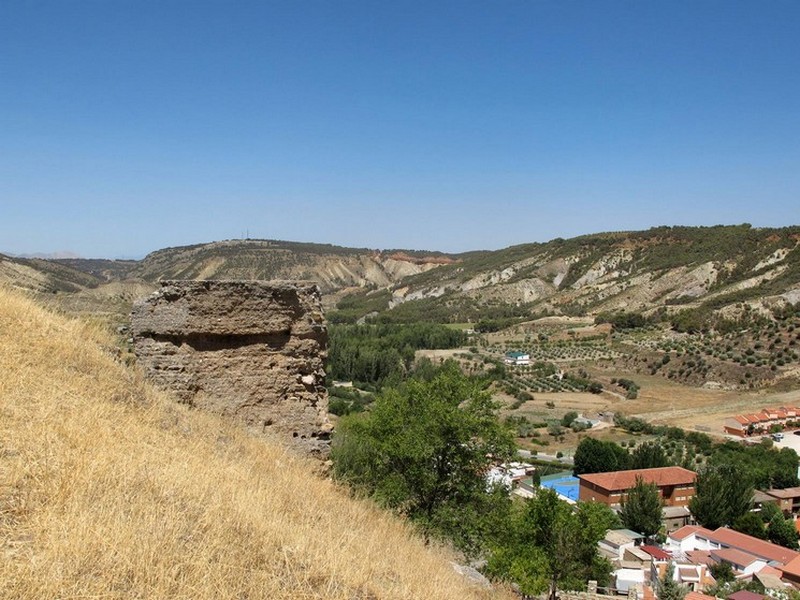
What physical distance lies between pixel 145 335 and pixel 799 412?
189ft

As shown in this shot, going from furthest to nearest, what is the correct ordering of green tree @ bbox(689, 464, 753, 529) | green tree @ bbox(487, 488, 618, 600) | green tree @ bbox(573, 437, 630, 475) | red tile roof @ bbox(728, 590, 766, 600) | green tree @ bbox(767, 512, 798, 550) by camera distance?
green tree @ bbox(573, 437, 630, 475) → green tree @ bbox(689, 464, 753, 529) → green tree @ bbox(767, 512, 798, 550) → red tile roof @ bbox(728, 590, 766, 600) → green tree @ bbox(487, 488, 618, 600)

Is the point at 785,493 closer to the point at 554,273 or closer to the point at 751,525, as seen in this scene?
the point at 751,525

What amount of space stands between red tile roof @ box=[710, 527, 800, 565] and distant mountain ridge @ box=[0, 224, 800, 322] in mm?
54545

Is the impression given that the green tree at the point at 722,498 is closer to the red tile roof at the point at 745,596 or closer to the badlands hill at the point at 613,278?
the red tile roof at the point at 745,596

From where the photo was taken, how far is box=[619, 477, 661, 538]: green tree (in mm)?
30984

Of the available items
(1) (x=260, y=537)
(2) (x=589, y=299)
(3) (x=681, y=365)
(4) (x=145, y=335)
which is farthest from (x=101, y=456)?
(2) (x=589, y=299)

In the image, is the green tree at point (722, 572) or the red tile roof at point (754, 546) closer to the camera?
the green tree at point (722, 572)

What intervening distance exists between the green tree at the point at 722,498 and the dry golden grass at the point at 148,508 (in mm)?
31949

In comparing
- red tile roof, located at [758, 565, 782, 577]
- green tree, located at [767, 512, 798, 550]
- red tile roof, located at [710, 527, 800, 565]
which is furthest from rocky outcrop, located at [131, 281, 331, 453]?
green tree, located at [767, 512, 798, 550]

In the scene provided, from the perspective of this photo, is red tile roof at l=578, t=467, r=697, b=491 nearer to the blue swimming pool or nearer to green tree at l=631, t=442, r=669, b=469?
the blue swimming pool

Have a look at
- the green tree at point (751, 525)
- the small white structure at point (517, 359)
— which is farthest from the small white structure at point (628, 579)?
the small white structure at point (517, 359)

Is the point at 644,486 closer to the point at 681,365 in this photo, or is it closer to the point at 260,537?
the point at 260,537

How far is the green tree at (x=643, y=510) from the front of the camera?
31.0 metres

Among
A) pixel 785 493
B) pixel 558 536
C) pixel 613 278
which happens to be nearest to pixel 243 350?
pixel 558 536
